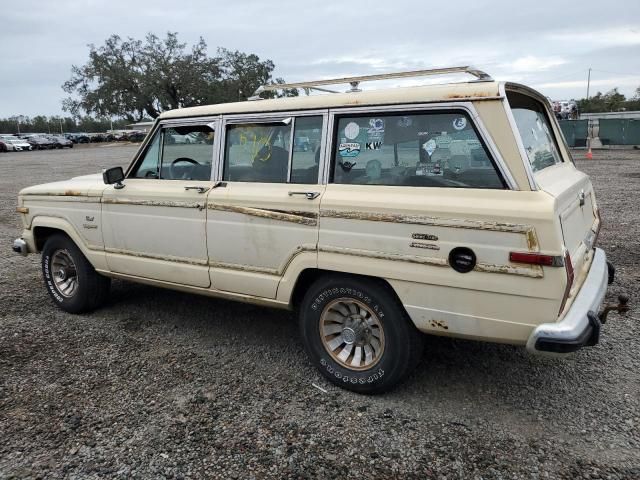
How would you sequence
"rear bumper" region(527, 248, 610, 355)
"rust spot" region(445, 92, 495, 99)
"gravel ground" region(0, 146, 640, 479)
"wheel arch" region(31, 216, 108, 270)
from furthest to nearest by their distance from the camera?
"wheel arch" region(31, 216, 108, 270) → "rust spot" region(445, 92, 495, 99) → "gravel ground" region(0, 146, 640, 479) → "rear bumper" region(527, 248, 610, 355)

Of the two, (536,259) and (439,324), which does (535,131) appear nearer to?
(536,259)

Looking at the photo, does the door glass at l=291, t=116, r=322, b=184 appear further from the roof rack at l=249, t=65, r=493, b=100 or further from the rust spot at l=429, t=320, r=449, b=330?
the rust spot at l=429, t=320, r=449, b=330

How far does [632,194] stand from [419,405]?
32.8ft

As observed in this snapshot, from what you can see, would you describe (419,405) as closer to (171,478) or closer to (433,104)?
(171,478)

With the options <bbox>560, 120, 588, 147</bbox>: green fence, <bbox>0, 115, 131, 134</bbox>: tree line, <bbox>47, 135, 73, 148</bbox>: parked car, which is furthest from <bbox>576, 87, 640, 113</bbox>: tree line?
<bbox>0, 115, 131, 134</bbox>: tree line

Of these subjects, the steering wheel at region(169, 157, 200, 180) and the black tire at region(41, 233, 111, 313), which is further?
the black tire at region(41, 233, 111, 313)

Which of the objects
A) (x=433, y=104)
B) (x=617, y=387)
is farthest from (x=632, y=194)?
(x=433, y=104)

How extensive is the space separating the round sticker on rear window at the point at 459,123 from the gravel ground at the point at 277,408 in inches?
67.8

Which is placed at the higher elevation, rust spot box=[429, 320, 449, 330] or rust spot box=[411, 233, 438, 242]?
rust spot box=[411, 233, 438, 242]

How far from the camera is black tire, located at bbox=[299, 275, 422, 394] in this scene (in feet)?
10.7

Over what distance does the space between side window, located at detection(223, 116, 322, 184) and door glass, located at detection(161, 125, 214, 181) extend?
0.70ft

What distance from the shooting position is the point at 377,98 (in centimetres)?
334

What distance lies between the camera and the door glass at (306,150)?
3.58 metres

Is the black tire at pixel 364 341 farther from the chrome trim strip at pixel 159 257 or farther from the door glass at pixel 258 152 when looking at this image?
the chrome trim strip at pixel 159 257
